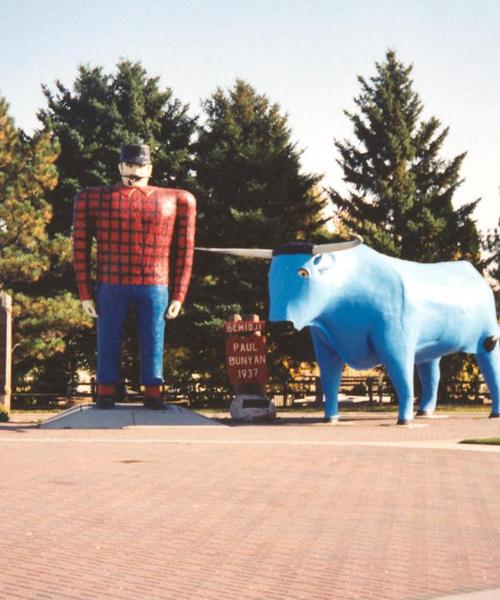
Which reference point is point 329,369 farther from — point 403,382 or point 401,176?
point 401,176

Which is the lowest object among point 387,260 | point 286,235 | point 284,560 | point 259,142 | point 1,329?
point 284,560

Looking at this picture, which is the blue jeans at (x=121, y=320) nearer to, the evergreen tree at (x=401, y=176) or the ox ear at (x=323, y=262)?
the ox ear at (x=323, y=262)

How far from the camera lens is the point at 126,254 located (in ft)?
62.9

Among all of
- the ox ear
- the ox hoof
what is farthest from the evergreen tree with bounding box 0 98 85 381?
the ox hoof

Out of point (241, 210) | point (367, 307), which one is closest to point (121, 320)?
point (367, 307)

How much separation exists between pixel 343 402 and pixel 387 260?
477 inches

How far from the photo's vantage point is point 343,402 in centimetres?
3183

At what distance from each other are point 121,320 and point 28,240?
833 cm

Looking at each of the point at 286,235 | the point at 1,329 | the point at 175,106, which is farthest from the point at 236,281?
the point at 1,329

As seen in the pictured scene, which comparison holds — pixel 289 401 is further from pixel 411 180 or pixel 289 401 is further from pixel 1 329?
pixel 1 329

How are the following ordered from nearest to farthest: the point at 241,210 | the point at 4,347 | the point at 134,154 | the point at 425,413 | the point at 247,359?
the point at 134,154, the point at 247,359, the point at 4,347, the point at 425,413, the point at 241,210

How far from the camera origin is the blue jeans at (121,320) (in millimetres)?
19219

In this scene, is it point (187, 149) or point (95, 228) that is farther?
point (187, 149)

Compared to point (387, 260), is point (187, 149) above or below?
above
